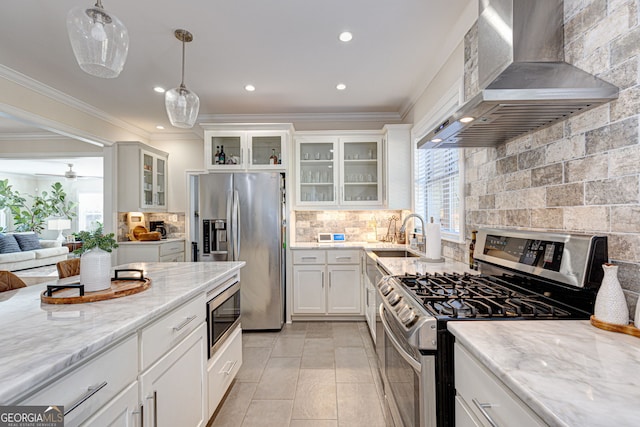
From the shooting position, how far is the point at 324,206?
13.2 ft

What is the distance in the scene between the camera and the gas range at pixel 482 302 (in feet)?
3.66

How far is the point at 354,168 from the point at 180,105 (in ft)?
8.28

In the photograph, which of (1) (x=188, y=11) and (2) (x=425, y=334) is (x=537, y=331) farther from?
(1) (x=188, y=11)

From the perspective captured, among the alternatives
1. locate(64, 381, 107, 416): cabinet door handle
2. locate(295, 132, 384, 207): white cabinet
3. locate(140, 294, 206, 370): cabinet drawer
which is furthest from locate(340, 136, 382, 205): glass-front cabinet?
locate(64, 381, 107, 416): cabinet door handle

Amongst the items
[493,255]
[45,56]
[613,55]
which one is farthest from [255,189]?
[613,55]

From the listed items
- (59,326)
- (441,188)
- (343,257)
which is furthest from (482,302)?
(343,257)

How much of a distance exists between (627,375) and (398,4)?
90.6 inches

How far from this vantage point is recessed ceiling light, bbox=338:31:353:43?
237 centimetres

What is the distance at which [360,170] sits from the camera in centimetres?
415

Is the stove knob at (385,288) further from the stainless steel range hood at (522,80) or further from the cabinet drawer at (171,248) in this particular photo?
the cabinet drawer at (171,248)

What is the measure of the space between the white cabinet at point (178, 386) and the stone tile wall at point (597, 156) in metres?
1.84

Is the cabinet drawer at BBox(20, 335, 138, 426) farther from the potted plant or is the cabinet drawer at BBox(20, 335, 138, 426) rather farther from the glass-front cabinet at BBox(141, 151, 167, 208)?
the glass-front cabinet at BBox(141, 151, 167, 208)

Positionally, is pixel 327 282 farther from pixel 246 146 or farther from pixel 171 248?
pixel 171 248

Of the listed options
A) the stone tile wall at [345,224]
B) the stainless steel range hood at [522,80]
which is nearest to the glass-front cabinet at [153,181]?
the stone tile wall at [345,224]
